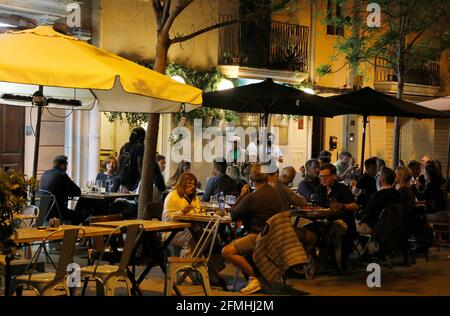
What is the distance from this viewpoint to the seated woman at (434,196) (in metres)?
16.5

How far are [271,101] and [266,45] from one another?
8469mm

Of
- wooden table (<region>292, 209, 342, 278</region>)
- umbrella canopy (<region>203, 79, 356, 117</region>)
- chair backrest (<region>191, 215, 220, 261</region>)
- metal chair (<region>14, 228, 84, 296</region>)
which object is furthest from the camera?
umbrella canopy (<region>203, 79, 356, 117</region>)

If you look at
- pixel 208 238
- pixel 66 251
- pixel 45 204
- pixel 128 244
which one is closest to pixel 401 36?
pixel 45 204

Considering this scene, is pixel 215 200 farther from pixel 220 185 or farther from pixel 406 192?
pixel 406 192

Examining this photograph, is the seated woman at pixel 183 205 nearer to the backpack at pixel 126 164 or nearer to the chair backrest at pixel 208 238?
the chair backrest at pixel 208 238

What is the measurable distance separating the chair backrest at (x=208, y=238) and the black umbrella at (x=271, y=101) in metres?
3.80

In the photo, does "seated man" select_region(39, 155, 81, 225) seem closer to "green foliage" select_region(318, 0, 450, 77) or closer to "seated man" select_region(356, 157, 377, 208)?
"seated man" select_region(356, 157, 377, 208)

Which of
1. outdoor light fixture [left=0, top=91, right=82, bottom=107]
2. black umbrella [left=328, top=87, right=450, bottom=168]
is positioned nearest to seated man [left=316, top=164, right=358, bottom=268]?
black umbrella [left=328, top=87, right=450, bottom=168]

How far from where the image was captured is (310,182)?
580 inches

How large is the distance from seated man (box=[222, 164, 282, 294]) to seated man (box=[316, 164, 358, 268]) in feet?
6.64

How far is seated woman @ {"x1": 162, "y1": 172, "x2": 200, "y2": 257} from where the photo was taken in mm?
11555

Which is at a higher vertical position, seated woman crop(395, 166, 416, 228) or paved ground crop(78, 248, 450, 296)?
seated woman crop(395, 166, 416, 228)
